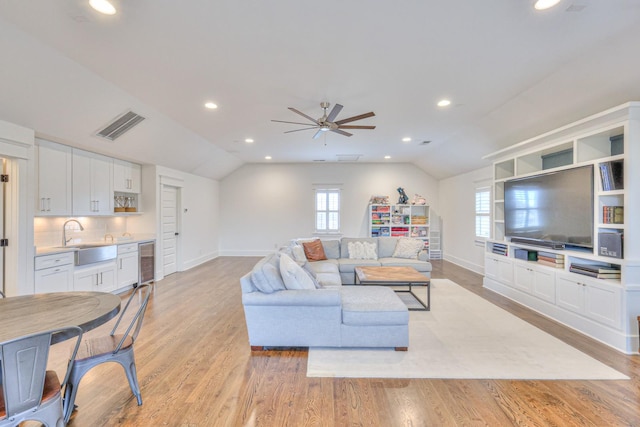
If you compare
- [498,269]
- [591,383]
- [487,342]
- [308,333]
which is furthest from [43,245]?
[498,269]

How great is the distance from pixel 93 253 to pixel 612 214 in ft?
22.1

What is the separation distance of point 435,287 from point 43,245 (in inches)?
250

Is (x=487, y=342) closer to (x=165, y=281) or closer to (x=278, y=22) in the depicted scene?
(x=278, y=22)

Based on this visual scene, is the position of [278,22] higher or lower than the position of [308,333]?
higher

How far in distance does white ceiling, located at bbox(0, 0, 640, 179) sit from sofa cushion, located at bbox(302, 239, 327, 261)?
8.19 feet

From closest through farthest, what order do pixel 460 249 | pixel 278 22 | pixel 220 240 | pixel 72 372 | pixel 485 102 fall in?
pixel 72 372 < pixel 278 22 < pixel 485 102 < pixel 460 249 < pixel 220 240

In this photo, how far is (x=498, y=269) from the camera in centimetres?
475

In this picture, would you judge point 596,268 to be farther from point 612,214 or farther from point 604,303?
point 612,214

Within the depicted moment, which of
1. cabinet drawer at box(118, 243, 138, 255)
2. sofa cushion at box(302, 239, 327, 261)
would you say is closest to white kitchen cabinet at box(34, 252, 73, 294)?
cabinet drawer at box(118, 243, 138, 255)

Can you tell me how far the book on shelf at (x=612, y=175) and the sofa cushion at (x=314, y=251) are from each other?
419cm

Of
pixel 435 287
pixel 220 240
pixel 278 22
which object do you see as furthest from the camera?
pixel 220 240

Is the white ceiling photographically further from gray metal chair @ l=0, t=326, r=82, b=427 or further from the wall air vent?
the wall air vent

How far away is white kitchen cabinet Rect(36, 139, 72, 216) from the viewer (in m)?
3.75

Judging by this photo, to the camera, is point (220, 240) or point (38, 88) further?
point (220, 240)
